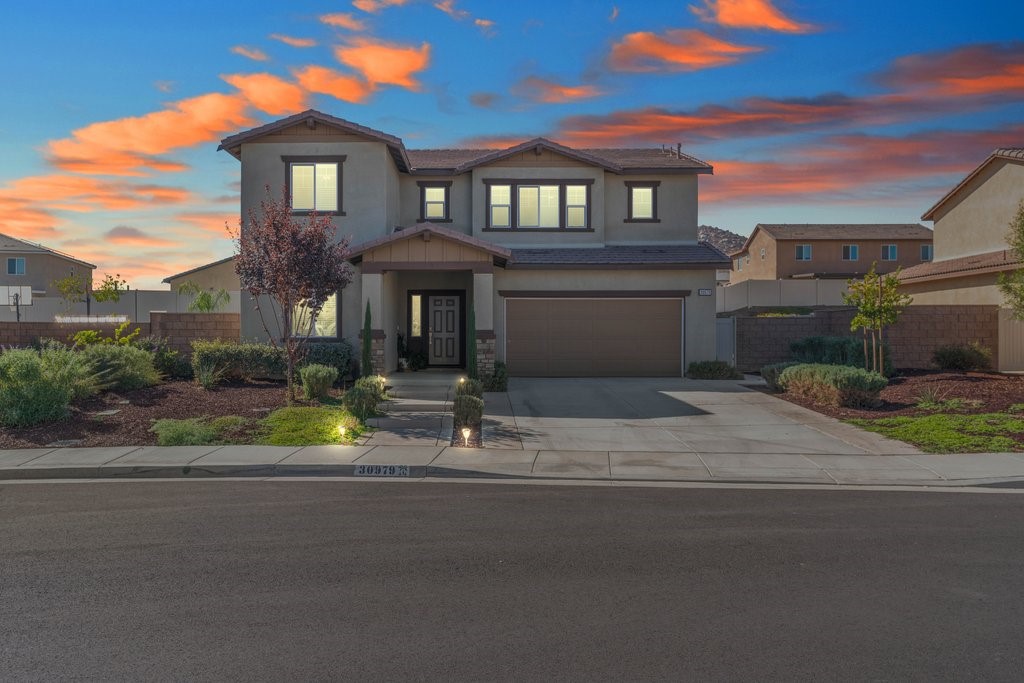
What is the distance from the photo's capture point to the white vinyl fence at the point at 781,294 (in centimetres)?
4747

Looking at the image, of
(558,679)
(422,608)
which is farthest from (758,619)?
(422,608)

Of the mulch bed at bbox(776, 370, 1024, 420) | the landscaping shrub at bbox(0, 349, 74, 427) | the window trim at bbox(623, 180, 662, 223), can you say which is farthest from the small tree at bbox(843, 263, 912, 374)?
the landscaping shrub at bbox(0, 349, 74, 427)

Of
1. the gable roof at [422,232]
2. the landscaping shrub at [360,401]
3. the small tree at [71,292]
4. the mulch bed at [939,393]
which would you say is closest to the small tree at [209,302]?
the small tree at [71,292]

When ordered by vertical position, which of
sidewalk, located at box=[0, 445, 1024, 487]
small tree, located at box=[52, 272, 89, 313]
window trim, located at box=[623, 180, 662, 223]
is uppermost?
window trim, located at box=[623, 180, 662, 223]

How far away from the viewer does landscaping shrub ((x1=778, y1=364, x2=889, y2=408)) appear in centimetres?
1677

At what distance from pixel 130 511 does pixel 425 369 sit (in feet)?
51.5

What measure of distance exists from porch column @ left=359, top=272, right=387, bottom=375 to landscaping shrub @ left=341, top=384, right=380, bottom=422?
15.7 feet

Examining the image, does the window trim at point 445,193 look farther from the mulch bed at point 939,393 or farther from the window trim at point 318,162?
the mulch bed at point 939,393

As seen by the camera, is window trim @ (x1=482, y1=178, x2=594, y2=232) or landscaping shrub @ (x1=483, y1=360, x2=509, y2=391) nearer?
landscaping shrub @ (x1=483, y1=360, x2=509, y2=391)

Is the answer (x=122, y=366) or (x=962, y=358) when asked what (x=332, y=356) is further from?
(x=962, y=358)

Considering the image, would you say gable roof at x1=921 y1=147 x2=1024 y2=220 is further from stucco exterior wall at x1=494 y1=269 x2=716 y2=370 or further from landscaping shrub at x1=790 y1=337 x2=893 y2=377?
stucco exterior wall at x1=494 y1=269 x2=716 y2=370

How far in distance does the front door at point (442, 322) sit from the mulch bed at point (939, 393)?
10.6 m

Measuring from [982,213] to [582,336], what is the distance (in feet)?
62.3

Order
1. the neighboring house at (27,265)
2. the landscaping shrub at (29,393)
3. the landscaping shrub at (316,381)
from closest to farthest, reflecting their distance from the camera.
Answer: the landscaping shrub at (29,393) < the landscaping shrub at (316,381) < the neighboring house at (27,265)
